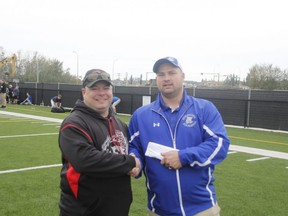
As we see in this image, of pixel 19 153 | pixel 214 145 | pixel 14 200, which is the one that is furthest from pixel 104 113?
pixel 19 153

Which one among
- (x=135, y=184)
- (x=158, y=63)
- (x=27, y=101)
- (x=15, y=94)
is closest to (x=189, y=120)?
(x=158, y=63)

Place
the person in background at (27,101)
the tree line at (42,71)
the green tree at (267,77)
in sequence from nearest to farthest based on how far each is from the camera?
1. the person in background at (27,101)
2. the green tree at (267,77)
3. the tree line at (42,71)

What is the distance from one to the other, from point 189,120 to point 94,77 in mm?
789

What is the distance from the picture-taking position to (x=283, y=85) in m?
45.4

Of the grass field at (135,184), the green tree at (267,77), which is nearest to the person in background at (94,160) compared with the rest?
the grass field at (135,184)

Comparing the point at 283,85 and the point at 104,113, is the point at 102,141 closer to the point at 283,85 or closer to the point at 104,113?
the point at 104,113

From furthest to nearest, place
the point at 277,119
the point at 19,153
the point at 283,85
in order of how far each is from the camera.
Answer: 1. the point at 283,85
2. the point at 277,119
3. the point at 19,153

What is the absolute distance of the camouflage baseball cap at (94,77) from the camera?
2707 millimetres

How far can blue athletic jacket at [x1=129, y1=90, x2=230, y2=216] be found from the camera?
8.66ft

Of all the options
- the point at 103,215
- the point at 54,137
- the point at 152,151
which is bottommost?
the point at 54,137

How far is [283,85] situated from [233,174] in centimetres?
4180

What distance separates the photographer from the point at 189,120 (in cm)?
269

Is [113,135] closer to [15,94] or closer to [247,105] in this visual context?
[247,105]

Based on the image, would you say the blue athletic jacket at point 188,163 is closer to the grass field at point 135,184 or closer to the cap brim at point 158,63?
the cap brim at point 158,63
